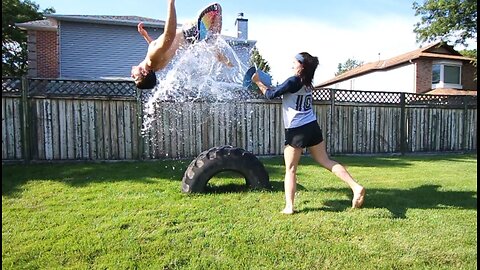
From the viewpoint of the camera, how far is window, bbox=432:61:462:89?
23656mm

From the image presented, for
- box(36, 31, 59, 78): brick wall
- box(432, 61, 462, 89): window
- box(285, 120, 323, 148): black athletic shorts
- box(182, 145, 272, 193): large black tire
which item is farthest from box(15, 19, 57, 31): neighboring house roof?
box(432, 61, 462, 89): window

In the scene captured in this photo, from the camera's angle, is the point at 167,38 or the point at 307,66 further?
the point at 307,66

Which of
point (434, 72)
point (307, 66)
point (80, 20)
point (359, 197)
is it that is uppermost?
point (80, 20)

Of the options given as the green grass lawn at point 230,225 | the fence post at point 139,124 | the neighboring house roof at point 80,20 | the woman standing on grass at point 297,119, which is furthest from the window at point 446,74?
the woman standing on grass at point 297,119

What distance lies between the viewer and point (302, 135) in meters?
4.22

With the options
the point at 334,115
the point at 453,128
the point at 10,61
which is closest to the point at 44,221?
the point at 334,115

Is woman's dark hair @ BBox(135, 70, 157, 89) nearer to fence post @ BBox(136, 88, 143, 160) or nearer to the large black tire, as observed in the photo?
the large black tire

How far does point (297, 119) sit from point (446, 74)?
2314 cm

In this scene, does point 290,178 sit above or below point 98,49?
below

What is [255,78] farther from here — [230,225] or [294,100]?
[230,225]

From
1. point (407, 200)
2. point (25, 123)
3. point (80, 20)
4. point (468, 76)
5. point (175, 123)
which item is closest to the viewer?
point (407, 200)

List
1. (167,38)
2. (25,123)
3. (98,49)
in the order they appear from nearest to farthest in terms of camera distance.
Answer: (167,38), (25,123), (98,49)

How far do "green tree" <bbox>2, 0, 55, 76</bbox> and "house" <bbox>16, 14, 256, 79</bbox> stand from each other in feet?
32.3

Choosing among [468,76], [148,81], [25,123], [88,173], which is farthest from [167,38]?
[468,76]
